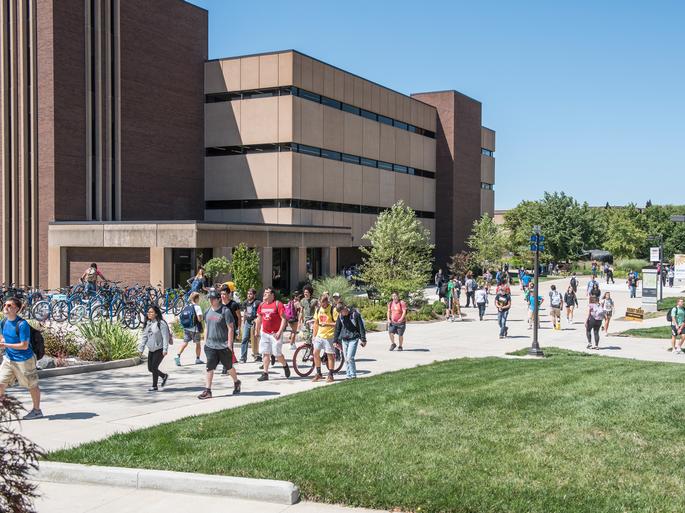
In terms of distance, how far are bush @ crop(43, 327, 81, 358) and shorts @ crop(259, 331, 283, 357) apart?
16.7 ft

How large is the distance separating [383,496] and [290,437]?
2.28 m

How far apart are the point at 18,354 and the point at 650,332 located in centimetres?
2226

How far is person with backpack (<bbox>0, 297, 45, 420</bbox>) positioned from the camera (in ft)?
35.7

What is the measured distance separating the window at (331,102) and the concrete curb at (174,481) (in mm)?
40004

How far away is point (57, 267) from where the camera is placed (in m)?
36.1

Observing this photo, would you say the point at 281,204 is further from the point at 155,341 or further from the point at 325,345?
the point at 155,341

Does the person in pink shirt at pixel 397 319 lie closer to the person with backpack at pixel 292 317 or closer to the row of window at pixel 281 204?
the person with backpack at pixel 292 317

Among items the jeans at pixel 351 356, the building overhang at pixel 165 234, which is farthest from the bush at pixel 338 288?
the jeans at pixel 351 356

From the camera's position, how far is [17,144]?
37.8m

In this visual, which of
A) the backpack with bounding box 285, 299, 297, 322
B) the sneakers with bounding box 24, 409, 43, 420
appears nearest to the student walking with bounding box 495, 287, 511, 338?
the backpack with bounding box 285, 299, 297, 322

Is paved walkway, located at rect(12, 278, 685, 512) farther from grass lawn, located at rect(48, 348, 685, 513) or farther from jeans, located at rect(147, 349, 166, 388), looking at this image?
grass lawn, located at rect(48, 348, 685, 513)

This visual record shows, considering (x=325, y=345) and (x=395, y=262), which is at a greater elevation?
(x=395, y=262)

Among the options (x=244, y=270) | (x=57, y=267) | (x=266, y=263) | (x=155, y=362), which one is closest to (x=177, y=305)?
(x=244, y=270)

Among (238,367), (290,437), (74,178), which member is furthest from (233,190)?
(290,437)
